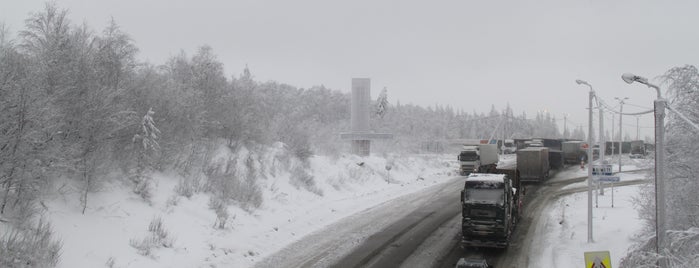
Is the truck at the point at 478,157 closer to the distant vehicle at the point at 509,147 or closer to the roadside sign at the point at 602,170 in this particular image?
the roadside sign at the point at 602,170

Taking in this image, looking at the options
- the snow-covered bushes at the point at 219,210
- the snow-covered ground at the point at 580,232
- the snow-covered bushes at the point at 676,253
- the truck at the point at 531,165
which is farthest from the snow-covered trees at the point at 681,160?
the truck at the point at 531,165

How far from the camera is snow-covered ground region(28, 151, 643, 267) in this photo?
12203mm

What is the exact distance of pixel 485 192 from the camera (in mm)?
16375

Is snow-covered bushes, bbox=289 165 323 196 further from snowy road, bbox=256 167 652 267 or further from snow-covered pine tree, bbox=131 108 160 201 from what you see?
snow-covered pine tree, bbox=131 108 160 201

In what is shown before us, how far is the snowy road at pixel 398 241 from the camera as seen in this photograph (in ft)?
46.8

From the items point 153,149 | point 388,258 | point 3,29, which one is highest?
point 3,29

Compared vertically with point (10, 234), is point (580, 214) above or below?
below

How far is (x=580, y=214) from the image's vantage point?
22281 millimetres

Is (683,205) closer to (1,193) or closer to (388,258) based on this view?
(388,258)

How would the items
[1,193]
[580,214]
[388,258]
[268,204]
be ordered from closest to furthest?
[1,193], [388,258], [268,204], [580,214]

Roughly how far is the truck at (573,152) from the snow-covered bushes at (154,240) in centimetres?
5754

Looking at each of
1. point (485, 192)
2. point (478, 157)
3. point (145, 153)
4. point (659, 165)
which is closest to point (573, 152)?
point (478, 157)

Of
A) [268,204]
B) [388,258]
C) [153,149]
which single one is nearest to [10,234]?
[153,149]

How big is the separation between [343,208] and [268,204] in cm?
426
